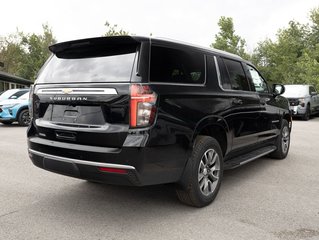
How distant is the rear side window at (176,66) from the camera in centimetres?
346

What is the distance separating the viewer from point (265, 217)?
3.69 m

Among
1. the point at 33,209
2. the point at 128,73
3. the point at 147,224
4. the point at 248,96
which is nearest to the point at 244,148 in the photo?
the point at 248,96

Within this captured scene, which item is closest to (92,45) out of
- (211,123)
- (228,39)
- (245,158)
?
(211,123)

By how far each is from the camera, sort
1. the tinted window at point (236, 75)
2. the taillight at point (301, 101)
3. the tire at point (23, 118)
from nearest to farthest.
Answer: the tinted window at point (236, 75)
the tire at point (23, 118)
the taillight at point (301, 101)

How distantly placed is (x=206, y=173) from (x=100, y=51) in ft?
6.05

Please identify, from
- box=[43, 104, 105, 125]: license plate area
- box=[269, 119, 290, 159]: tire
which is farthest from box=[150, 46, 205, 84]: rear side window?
box=[269, 119, 290, 159]: tire

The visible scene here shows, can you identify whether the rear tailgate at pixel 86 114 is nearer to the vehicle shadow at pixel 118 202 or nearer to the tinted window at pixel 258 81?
the vehicle shadow at pixel 118 202

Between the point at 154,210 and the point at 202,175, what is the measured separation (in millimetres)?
684

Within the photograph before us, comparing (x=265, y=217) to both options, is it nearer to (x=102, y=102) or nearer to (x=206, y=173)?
(x=206, y=173)

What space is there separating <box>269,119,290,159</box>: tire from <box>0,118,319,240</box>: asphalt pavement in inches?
37.0

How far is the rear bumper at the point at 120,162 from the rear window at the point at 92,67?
2.32 ft

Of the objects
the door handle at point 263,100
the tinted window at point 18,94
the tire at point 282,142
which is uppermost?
the door handle at point 263,100

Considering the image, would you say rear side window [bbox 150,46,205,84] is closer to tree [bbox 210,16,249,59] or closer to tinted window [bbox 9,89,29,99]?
tinted window [bbox 9,89,29,99]

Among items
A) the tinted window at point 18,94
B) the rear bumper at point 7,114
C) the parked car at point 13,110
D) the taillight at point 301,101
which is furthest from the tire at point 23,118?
the taillight at point 301,101
